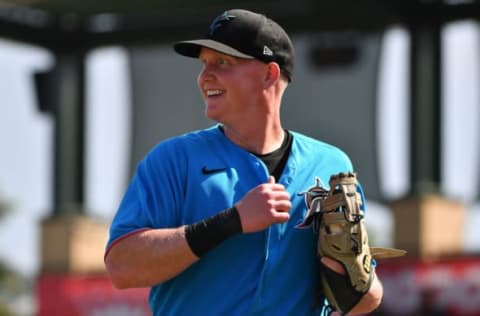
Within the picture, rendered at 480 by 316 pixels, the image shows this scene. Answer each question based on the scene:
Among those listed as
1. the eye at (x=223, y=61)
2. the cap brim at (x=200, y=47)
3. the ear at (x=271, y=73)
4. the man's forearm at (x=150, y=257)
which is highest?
the cap brim at (x=200, y=47)

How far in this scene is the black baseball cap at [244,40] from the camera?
4.54 meters

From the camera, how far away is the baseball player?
4.32 metres

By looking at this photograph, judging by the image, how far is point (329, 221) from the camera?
444 cm

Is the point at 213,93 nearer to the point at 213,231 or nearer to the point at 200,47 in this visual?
the point at 200,47

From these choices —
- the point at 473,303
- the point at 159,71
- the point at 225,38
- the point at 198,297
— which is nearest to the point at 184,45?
the point at 225,38

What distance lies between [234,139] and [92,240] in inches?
A: 614

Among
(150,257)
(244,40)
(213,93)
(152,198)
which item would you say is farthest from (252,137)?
(150,257)

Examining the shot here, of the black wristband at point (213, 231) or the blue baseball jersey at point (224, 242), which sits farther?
the blue baseball jersey at point (224, 242)

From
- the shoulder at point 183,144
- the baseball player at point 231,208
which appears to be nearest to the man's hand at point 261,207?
the baseball player at point 231,208

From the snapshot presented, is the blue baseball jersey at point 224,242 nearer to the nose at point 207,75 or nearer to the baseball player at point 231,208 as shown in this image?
the baseball player at point 231,208

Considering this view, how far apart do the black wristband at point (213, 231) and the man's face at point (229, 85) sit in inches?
14.9

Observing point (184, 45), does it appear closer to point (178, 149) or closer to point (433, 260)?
point (178, 149)

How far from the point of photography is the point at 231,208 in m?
4.32

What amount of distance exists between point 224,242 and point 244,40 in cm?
62
